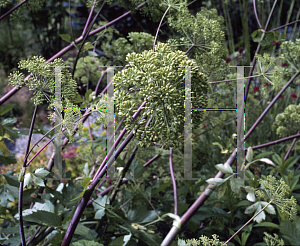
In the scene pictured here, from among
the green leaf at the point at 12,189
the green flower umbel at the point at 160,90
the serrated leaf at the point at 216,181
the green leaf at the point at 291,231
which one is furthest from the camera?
the green leaf at the point at 291,231

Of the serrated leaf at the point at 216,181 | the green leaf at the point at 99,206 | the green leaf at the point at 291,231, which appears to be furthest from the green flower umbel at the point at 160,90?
the green leaf at the point at 291,231

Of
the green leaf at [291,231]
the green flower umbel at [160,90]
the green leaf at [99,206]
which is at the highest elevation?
the green flower umbel at [160,90]

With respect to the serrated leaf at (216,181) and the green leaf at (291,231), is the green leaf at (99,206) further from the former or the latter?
the green leaf at (291,231)

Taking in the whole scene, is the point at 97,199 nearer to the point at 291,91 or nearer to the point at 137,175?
the point at 137,175

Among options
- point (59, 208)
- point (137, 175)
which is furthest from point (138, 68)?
point (59, 208)

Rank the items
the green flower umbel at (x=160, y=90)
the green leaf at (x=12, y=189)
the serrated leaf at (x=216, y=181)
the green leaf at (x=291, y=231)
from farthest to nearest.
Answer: the green leaf at (x=291, y=231)
the green leaf at (x=12, y=189)
the serrated leaf at (x=216, y=181)
the green flower umbel at (x=160, y=90)

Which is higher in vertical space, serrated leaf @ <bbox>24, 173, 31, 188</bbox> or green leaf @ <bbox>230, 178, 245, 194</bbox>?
serrated leaf @ <bbox>24, 173, 31, 188</bbox>

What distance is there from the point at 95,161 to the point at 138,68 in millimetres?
718

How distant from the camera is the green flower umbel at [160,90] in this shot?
0.55m

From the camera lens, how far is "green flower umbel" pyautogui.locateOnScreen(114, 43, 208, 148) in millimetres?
547

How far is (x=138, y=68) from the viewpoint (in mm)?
582

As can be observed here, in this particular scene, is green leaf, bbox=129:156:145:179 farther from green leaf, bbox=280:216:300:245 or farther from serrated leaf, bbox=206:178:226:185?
green leaf, bbox=280:216:300:245

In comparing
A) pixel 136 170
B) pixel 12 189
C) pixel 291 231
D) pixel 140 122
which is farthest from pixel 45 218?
pixel 291 231

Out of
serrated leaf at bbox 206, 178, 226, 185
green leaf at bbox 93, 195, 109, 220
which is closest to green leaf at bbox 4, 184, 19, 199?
green leaf at bbox 93, 195, 109, 220
